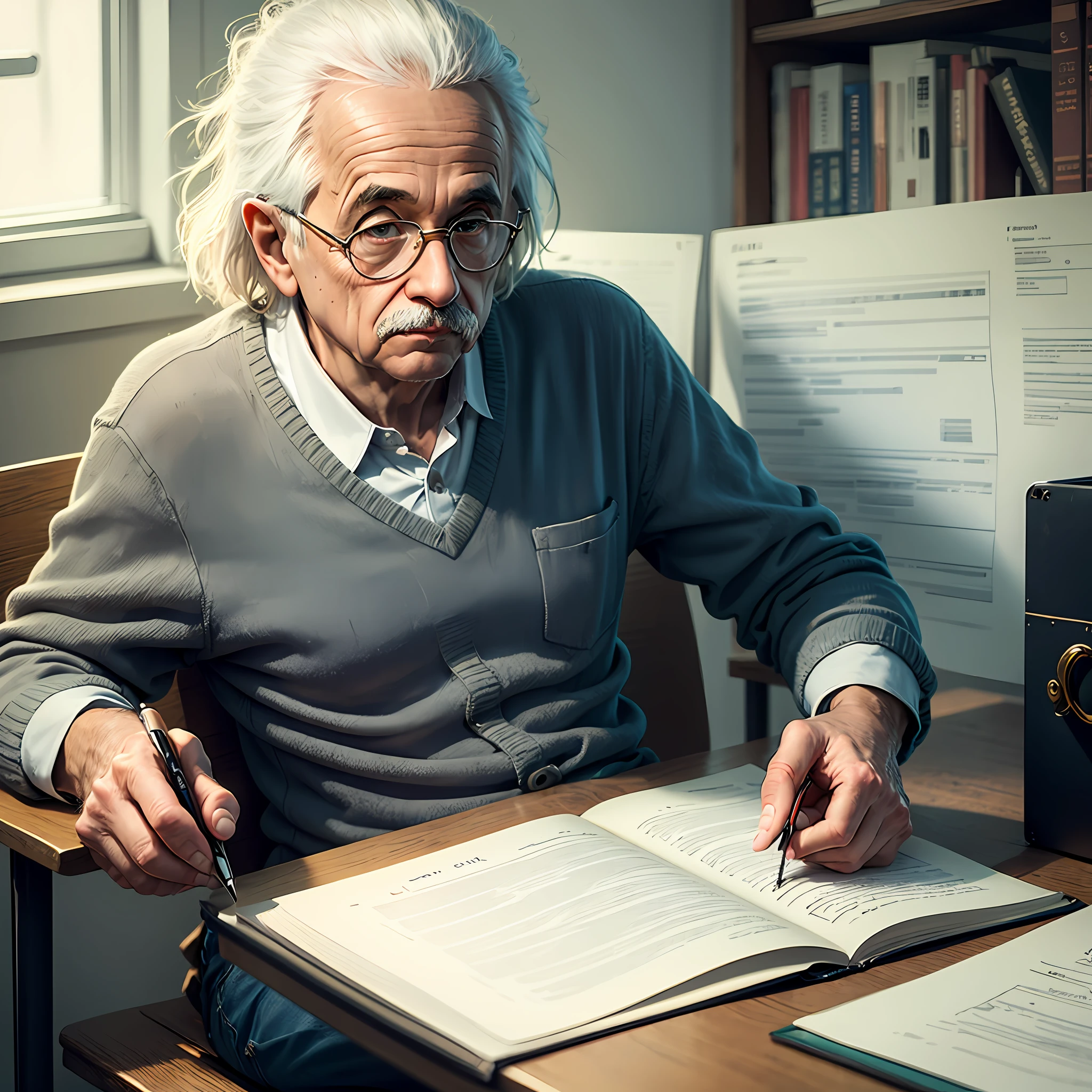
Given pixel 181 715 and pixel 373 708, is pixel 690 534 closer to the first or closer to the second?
pixel 373 708

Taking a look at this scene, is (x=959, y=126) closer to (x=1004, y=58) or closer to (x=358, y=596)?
(x=1004, y=58)

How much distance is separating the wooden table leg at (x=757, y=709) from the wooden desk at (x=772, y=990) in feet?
1.34

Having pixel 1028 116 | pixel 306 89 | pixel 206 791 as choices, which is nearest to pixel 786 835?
pixel 206 791

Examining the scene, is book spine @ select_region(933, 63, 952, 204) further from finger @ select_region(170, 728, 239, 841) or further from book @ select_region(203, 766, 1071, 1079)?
finger @ select_region(170, 728, 239, 841)

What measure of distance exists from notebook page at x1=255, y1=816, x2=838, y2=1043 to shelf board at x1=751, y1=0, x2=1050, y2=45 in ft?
5.36

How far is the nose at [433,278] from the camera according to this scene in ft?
3.54

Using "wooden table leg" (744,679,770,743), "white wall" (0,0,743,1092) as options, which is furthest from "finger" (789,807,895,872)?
"white wall" (0,0,743,1092)

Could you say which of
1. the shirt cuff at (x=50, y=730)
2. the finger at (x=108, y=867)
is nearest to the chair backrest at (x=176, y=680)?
the shirt cuff at (x=50, y=730)

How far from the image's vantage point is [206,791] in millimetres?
853

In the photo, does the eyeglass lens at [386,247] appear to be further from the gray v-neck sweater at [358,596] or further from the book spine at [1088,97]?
the book spine at [1088,97]

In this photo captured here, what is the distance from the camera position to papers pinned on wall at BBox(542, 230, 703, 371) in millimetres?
1904

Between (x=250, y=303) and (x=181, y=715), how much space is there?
439 millimetres

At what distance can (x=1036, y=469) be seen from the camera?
5.13 ft

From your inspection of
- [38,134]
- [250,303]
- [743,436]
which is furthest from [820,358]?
[38,134]
